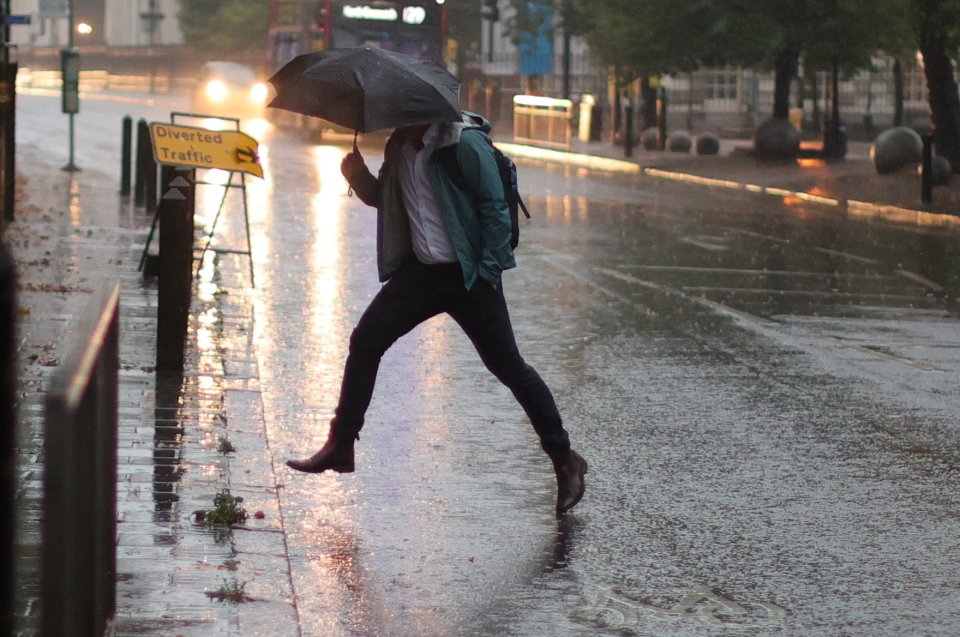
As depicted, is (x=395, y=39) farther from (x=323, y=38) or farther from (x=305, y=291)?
(x=305, y=291)

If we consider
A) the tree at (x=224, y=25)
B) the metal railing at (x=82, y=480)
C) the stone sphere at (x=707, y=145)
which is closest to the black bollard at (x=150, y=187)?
the metal railing at (x=82, y=480)

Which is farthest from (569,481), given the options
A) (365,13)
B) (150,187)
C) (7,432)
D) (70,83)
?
(365,13)

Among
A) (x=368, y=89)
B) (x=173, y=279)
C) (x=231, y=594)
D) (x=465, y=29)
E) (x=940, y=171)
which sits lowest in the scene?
(x=231, y=594)

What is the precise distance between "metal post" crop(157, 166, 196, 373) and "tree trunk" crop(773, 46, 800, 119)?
26555 mm

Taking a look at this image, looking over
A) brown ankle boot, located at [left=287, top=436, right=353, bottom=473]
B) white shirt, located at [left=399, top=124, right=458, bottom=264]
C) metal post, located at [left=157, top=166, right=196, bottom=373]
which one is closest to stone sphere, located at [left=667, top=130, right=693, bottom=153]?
metal post, located at [left=157, top=166, right=196, bottom=373]

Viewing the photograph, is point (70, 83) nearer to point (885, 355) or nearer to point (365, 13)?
point (365, 13)

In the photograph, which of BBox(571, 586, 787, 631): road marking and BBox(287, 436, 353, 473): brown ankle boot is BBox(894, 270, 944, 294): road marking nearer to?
BBox(287, 436, 353, 473): brown ankle boot

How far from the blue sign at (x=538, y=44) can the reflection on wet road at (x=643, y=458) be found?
36.8 m

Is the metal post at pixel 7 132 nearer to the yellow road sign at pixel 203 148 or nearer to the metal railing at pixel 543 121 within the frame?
the yellow road sign at pixel 203 148

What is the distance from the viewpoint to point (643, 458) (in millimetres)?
8102

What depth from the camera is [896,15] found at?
3431cm

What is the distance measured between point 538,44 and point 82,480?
55.9 meters

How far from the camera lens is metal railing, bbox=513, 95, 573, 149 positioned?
4131cm

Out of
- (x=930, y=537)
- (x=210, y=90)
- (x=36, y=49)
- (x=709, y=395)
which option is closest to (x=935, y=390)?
(x=709, y=395)
